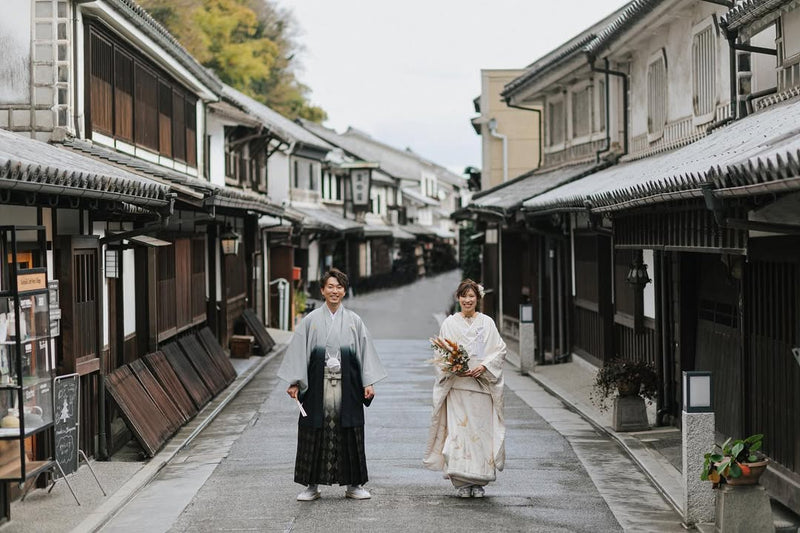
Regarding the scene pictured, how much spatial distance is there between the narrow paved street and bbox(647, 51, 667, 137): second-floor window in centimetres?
518

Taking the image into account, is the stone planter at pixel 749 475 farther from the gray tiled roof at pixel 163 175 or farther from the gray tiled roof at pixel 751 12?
the gray tiled roof at pixel 163 175

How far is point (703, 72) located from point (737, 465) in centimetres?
921

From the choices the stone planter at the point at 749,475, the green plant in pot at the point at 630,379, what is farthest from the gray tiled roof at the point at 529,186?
the stone planter at the point at 749,475

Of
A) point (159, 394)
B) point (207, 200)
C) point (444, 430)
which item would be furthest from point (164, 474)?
point (207, 200)

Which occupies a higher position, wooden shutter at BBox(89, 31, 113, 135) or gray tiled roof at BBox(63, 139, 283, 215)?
wooden shutter at BBox(89, 31, 113, 135)

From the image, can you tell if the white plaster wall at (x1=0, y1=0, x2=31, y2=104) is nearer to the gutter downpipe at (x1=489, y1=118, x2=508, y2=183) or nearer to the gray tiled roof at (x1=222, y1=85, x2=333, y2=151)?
the gray tiled roof at (x1=222, y1=85, x2=333, y2=151)

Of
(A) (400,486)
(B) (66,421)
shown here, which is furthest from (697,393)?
(B) (66,421)

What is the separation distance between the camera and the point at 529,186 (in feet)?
90.4

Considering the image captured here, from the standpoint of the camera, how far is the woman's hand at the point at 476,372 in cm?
1070

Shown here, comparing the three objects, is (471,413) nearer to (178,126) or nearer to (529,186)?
(178,126)

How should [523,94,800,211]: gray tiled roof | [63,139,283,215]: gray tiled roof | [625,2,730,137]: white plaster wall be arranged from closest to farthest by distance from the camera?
[523,94,800,211]: gray tiled roof → [63,139,283,215]: gray tiled roof → [625,2,730,137]: white plaster wall

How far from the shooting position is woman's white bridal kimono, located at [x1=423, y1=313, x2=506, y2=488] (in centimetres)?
1069

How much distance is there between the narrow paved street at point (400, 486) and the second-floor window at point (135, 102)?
470 centimetres

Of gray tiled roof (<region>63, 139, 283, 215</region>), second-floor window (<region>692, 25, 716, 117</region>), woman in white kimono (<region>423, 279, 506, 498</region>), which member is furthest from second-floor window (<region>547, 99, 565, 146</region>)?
woman in white kimono (<region>423, 279, 506, 498</region>)
